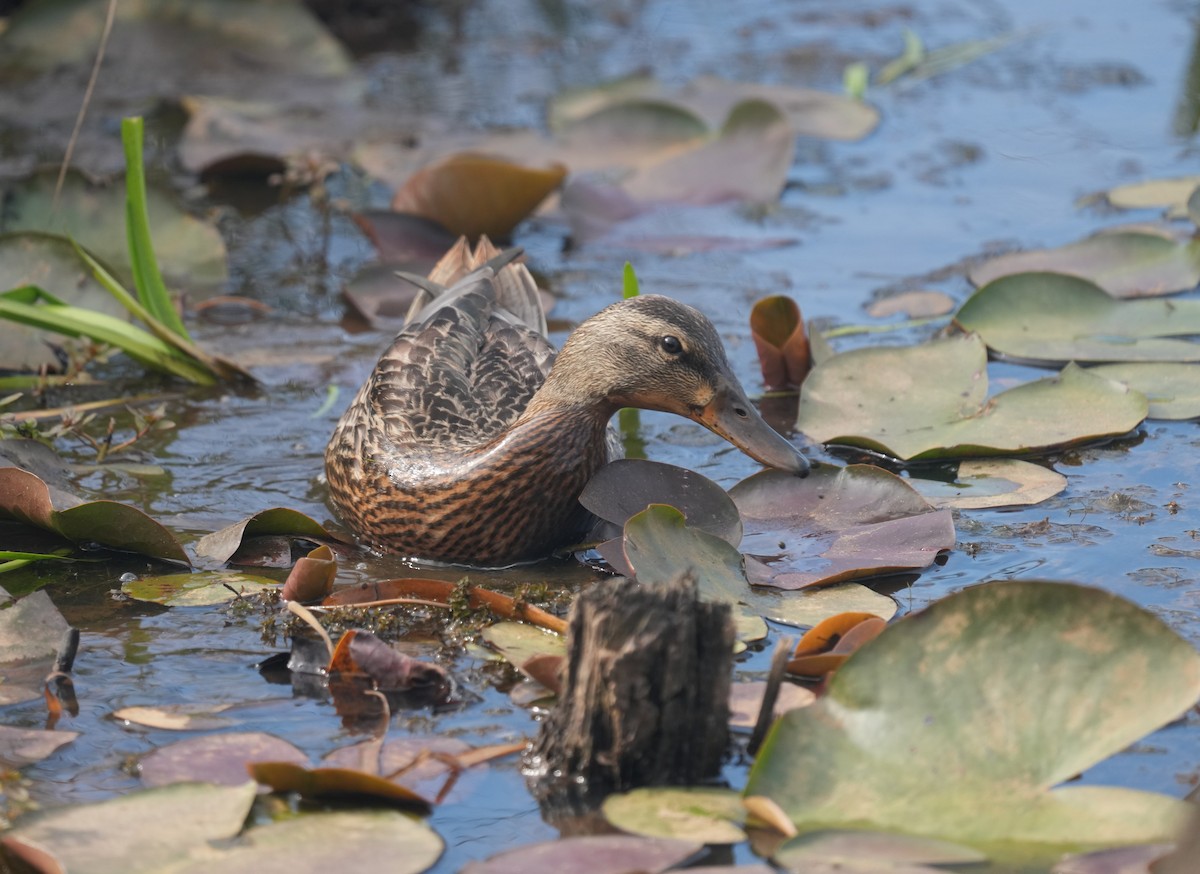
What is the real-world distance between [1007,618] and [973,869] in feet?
1.86

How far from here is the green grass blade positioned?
5.44m

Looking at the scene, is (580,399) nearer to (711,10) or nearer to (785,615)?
(785,615)

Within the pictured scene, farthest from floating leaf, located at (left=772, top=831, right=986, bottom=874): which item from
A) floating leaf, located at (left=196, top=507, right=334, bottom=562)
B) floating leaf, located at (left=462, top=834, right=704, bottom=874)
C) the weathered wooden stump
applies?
floating leaf, located at (left=196, top=507, right=334, bottom=562)

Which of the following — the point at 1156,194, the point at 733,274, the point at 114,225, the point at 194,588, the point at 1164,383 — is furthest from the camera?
the point at 1156,194

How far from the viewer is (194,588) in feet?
14.4

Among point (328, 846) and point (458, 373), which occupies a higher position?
point (458, 373)

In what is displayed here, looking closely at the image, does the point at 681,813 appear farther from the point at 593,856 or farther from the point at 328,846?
the point at 328,846

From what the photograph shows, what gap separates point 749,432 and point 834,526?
360 millimetres

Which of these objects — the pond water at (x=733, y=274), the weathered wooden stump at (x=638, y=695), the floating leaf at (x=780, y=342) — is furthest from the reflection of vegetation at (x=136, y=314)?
the weathered wooden stump at (x=638, y=695)

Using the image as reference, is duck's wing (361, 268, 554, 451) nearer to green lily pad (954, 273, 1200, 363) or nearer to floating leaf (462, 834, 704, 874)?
green lily pad (954, 273, 1200, 363)

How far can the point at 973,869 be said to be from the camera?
305cm

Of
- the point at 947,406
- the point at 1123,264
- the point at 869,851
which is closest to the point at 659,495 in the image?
the point at 947,406

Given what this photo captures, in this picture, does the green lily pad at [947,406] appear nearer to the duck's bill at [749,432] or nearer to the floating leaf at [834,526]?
the floating leaf at [834,526]

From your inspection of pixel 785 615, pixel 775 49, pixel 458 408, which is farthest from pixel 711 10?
pixel 785 615
